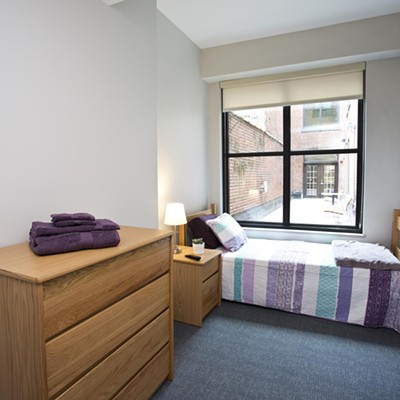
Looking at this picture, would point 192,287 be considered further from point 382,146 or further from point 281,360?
point 382,146

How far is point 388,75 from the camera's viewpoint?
10.5 feet

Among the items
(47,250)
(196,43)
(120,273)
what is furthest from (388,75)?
(47,250)

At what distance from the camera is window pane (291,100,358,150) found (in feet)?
11.5

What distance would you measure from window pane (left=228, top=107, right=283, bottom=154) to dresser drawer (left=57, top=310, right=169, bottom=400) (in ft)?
9.11

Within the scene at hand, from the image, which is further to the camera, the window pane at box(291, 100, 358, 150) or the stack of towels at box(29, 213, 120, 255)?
the window pane at box(291, 100, 358, 150)

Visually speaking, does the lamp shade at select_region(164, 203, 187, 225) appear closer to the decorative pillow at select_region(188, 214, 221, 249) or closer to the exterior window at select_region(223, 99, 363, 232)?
the decorative pillow at select_region(188, 214, 221, 249)

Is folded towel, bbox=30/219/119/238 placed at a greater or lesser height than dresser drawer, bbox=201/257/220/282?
greater

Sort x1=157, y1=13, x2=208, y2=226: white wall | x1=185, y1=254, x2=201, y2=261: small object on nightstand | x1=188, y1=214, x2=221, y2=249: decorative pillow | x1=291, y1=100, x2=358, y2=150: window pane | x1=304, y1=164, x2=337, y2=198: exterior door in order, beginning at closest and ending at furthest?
x1=185, y1=254, x2=201, y2=261: small object on nightstand, x1=157, y1=13, x2=208, y2=226: white wall, x1=188, y1=214, x2=221, y2=249: decorative pillow, x1=291, y1=100, x2=358, y2=150: window pane, x1=304, y1=164, x2=337, y2=198: exterior door

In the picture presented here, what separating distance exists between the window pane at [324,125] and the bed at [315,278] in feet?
4.06

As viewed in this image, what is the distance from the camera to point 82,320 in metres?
1.17

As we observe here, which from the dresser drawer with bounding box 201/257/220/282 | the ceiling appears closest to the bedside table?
the dresser drawer with bounding box 201/257/220/282

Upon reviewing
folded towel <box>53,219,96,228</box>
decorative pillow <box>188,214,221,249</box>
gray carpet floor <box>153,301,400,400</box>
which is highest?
folded towel <box>53,219,96,228</box>

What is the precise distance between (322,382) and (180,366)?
917mm

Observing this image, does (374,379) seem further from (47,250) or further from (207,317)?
(47,250)
